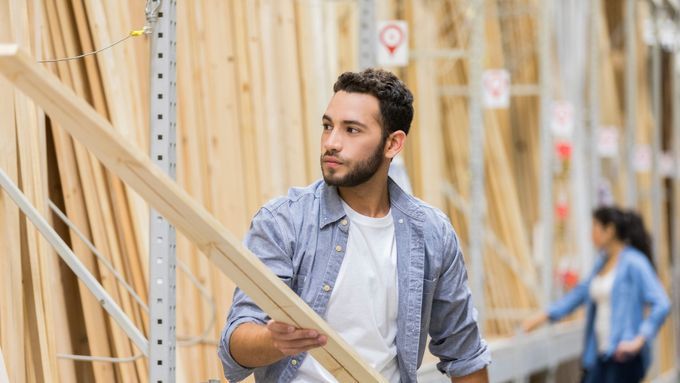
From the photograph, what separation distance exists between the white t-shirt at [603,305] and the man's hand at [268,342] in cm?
493

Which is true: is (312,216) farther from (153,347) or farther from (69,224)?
(69,224)

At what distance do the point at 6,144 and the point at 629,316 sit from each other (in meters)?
4.77

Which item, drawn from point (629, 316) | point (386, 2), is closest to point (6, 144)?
point (386, 2)

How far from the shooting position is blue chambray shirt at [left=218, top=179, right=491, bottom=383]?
319 cm

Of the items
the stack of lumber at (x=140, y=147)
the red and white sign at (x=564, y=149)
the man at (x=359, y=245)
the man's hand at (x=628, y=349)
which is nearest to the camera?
the man at (x=359, y=245)

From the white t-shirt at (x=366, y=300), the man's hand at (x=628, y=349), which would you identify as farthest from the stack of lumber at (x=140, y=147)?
the man's hand at (x=628, y=349)

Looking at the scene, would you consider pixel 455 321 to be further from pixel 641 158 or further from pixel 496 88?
pixel 641 158

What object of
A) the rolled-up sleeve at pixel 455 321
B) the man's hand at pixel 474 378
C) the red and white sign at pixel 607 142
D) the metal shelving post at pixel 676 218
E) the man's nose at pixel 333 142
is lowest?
the metal shelving post at pixel 676 218

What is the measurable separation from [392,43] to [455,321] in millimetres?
2355

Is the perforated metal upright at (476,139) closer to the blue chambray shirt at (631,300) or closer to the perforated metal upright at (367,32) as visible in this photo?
the blue chambray shirt at (631,300)

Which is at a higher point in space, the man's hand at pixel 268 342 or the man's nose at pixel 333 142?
the man's nose at pixel 333 142

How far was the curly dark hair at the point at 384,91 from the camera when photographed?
3.30 metres

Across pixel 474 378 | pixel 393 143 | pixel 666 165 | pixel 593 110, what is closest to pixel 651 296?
pixel 593 110

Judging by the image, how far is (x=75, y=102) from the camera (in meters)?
2.55
